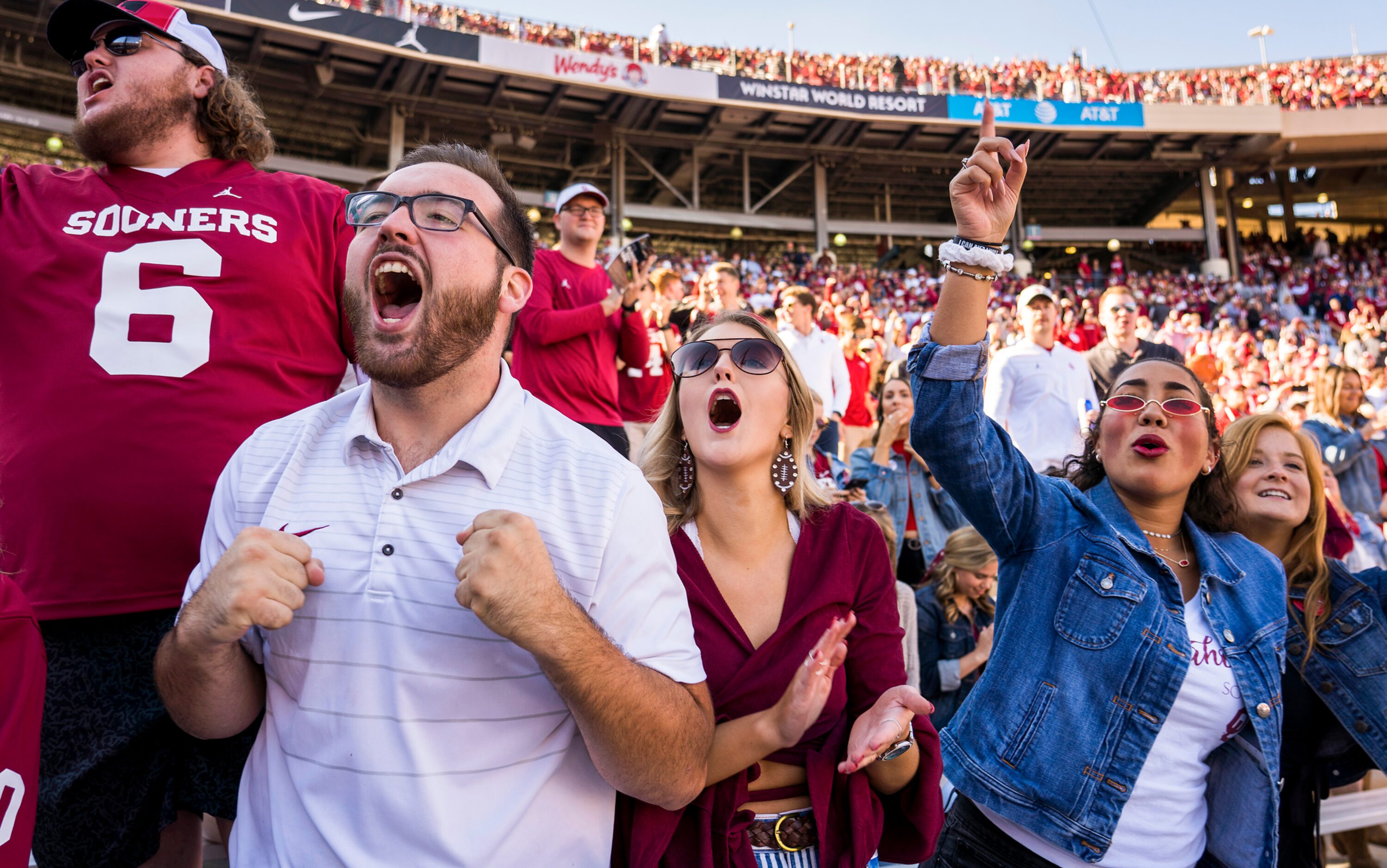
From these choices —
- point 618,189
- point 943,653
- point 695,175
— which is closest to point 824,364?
point 943,653

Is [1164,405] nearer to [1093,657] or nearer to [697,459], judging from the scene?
[1093,657]

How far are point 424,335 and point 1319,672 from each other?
268 cm

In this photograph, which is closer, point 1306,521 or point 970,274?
point 970,274

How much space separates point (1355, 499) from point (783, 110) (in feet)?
61.9

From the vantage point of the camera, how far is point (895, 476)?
4953 millimetres

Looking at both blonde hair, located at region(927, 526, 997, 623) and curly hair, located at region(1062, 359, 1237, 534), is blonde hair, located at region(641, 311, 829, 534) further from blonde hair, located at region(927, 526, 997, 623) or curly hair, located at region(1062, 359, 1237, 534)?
blonde hair, located at region(927, 526, 997, 623)

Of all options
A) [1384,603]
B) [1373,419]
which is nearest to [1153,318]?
[1373,419]

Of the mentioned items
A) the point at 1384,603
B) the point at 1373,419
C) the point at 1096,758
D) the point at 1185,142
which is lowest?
the point at 1096,758

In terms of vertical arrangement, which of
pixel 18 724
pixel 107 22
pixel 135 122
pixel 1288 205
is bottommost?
pixel 18 724

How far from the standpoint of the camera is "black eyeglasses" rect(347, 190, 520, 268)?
5.10 feet

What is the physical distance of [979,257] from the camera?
1.73 metres

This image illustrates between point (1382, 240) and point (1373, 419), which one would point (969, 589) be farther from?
point (1382, 240)

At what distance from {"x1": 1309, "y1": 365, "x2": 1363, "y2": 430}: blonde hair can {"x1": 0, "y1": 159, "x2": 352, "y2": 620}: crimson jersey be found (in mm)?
6995

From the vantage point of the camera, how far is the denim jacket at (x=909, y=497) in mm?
4898
